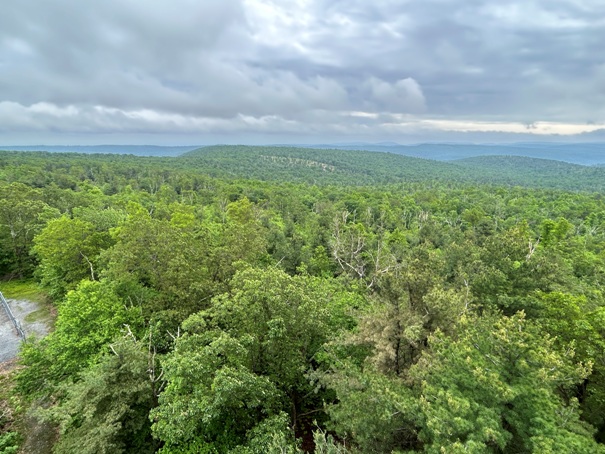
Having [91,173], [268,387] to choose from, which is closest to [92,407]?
[268,387]

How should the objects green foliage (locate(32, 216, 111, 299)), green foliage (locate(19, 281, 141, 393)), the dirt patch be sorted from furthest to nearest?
green foliage (locate(32, 216, 111, 299)) < the dirt patch < green foliage (locate(19, 281, 141, 393))

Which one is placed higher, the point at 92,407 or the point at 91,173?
the point at 91,173

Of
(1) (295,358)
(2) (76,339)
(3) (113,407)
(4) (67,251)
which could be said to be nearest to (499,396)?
(1) (295,358)

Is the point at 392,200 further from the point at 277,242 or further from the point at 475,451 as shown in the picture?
the point at 475,451

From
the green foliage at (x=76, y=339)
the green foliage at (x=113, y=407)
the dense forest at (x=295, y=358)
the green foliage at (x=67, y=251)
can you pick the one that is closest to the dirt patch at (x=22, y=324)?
the green foliage at (x=67, y=251)

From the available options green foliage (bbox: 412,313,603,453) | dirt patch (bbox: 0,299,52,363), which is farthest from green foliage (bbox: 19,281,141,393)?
green foliage (bbox: 412,313,603,453)

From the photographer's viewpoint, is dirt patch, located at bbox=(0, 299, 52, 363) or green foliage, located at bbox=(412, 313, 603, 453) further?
dirt patch, located at bbox=(0, 299, 52, 363)

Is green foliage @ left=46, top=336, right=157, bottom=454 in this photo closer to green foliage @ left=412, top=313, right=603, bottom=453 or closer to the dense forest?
the dense forest

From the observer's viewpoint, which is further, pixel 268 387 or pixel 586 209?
pixel 586 209
